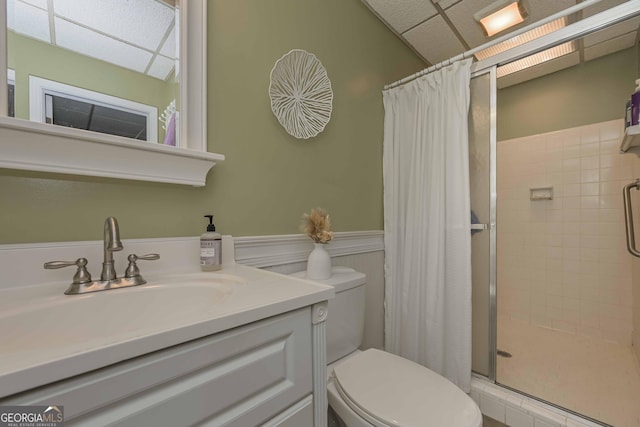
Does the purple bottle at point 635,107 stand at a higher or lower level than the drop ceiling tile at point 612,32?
lower

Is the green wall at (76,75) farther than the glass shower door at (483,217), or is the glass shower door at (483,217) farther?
the glass shower door at (483,217)

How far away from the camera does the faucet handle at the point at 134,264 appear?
717 millimetres

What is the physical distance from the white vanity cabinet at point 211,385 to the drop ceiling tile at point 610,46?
2703mm

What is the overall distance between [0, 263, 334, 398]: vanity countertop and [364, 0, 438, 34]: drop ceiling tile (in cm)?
169

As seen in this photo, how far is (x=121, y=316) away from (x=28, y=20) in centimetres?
78

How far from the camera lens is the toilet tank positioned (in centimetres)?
109

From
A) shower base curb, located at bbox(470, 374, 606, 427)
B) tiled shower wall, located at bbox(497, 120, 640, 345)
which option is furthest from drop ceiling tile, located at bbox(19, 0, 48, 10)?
tiled shower wall, located at bbox(497, 120, 640, 345)

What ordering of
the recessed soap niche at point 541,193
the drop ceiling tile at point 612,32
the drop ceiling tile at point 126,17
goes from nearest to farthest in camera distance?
the drop ceiling tile at point 126,17 < the drop ceiling tile at point 612,32 < the recessed soap niche at point 541,193

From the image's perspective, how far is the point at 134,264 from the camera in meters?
0.73

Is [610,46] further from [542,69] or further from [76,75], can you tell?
[76,75]

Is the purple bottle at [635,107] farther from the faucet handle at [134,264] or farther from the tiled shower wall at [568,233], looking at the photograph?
the faucet handle at [134,264]

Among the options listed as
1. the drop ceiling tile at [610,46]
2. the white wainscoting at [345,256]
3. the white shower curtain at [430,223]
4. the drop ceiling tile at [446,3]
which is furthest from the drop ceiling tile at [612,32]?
the white wainscoting at [345,256]

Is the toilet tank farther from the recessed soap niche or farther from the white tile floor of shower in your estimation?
the recessed soap niche

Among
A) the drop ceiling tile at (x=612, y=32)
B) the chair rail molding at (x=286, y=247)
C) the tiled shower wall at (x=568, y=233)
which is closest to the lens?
the chair rail molding at (x=286, y=247)
